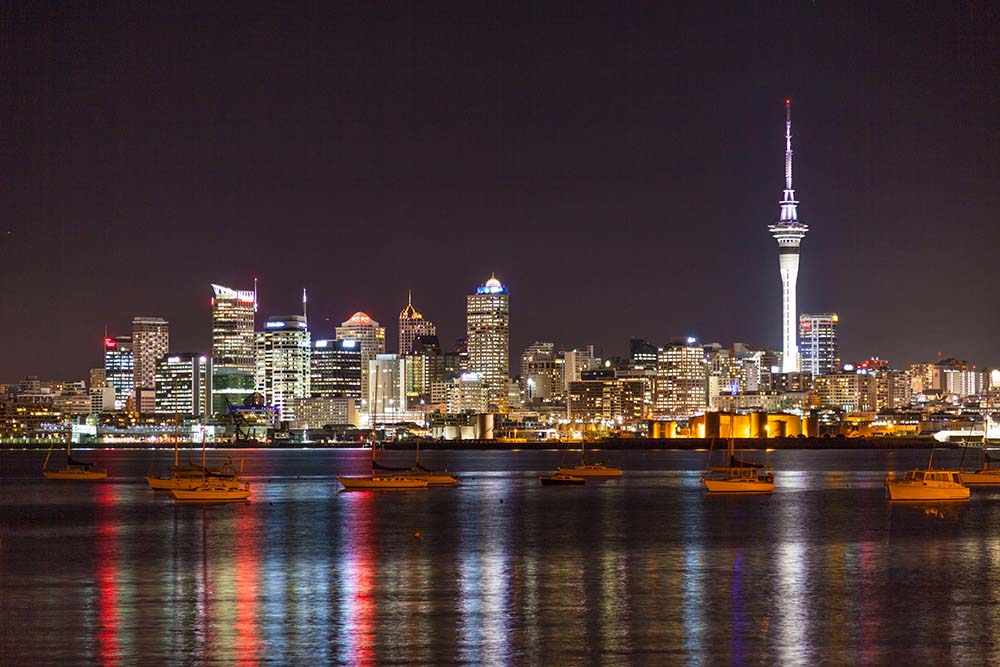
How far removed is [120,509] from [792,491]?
45.4 m

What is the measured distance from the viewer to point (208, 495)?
8762 cm

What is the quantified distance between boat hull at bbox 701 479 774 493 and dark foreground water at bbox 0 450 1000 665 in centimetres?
963

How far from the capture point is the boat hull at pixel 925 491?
85625 millimetres

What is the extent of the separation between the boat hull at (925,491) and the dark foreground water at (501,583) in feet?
4.91

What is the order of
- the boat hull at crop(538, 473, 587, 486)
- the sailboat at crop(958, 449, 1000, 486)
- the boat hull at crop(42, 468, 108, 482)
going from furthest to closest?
the boat hull at crop(42, 468, 108, 482)
the boat hull at crop(538, 473, 587, 486)
the sailboat at crop(958, 449, 1000, 486)

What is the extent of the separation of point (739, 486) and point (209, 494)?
3361 centimetres

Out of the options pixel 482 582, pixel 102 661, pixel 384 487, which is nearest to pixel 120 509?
pixel 384 487

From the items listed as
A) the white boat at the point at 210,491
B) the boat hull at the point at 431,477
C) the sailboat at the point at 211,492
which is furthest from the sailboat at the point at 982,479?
the sailboat at the point at 211,492

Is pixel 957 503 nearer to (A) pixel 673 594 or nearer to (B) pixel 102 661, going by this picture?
(A) pixel 673 594

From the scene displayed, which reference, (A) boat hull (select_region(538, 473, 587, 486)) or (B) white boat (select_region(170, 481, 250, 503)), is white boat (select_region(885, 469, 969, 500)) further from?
(B) white boat (select_region(170, 481, 250, 503))

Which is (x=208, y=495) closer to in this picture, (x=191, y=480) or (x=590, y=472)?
(x=191, y=480)

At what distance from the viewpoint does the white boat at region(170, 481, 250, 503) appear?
8769 centimetres

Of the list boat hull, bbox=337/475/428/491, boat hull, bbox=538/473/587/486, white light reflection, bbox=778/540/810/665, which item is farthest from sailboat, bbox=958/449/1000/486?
white light reflection, bbox=778/540/810/665

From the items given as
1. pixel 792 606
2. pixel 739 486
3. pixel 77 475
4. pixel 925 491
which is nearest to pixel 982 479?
pixel 739 486
